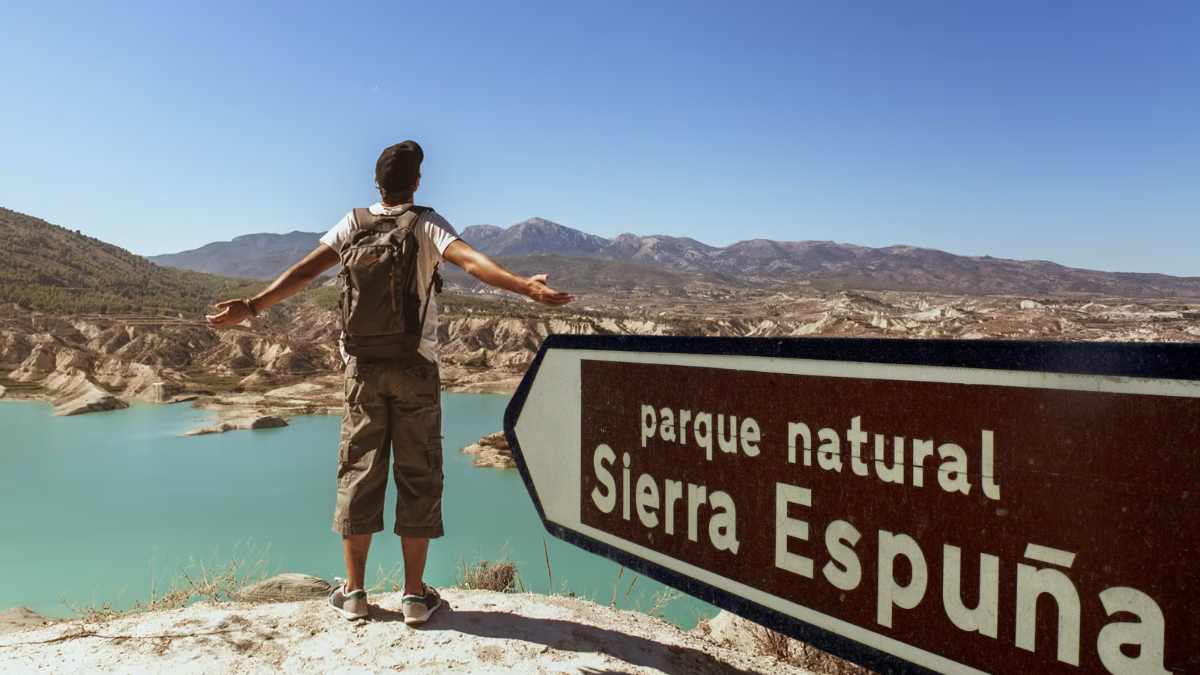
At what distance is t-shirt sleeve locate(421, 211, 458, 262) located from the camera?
234cm

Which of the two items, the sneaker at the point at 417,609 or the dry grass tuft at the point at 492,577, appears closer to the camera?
the sneaker at the point at 417,609

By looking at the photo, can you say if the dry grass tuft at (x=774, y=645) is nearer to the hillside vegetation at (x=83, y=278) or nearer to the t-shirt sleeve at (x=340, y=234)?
the t-shirt sleeve at (x=340, y=234)

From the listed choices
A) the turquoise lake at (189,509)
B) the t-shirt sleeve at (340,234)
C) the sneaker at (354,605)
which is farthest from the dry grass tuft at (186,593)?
the turquoise lake at (189,509)

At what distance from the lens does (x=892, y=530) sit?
4.00ft

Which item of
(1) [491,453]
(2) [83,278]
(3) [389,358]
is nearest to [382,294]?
(3) [389,358]


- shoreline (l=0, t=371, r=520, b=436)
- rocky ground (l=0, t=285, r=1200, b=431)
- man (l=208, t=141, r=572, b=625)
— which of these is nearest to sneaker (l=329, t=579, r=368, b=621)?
man (l=208, t=141, r=572, b=625)

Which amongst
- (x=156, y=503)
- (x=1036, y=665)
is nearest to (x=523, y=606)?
(x=1036, y=665)

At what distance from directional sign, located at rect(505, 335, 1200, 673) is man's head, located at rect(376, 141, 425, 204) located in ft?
3.81

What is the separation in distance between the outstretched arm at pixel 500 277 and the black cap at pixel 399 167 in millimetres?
389

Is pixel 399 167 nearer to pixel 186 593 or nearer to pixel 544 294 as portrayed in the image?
pixel 544 294

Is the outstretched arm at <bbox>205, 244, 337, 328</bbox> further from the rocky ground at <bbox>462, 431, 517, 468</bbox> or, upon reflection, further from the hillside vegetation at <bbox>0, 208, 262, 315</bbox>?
the hillside vegetation at <bbox>0, 208, 262, 315</bbox>

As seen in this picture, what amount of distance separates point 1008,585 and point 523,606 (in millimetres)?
1976

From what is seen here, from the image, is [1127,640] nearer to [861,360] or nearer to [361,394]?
[861,360]

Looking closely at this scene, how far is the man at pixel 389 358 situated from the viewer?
90.3 inches
